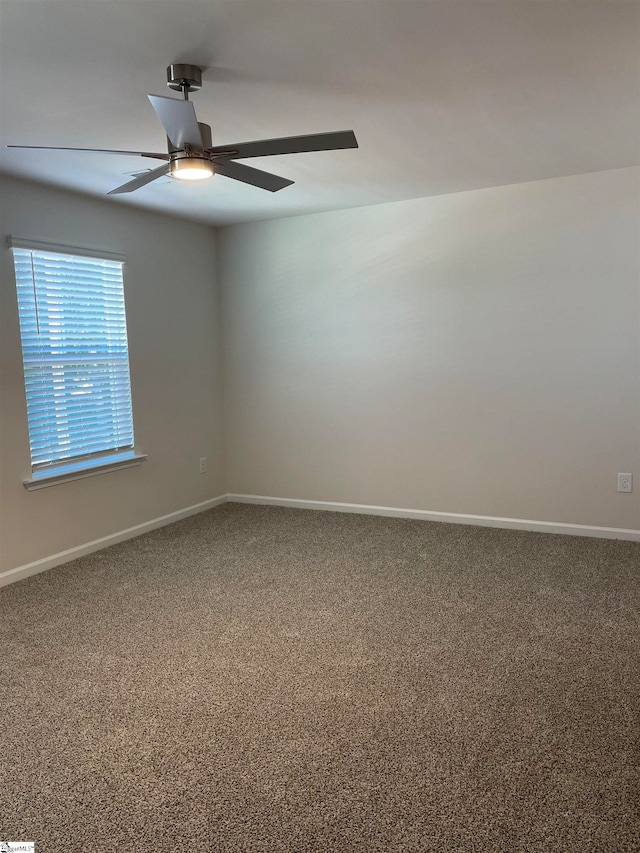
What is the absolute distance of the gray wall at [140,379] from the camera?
3549mm

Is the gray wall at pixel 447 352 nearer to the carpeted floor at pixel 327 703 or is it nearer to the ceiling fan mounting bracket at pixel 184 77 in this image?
the carpeted floor at pixel 327 703

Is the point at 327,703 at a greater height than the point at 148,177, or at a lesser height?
lesser

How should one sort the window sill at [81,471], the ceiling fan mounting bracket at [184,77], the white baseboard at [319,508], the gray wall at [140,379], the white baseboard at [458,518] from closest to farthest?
the ceiling fan mounting bracket at [184,77]
the gray wall at [140,379]
the window sill at [81,471]
the white baseboard at [319,508]
the white baseboard at [458,518]

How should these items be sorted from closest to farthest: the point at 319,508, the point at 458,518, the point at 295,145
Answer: the point at 295,145 < the point at 458,518 < the point at 319,508

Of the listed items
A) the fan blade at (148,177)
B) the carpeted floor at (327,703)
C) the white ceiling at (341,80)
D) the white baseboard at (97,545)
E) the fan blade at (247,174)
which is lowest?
the carpeted floor at (327,703)

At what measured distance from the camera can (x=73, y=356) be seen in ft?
12.8

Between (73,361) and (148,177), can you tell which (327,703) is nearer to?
(148,177)

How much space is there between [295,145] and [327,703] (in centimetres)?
200

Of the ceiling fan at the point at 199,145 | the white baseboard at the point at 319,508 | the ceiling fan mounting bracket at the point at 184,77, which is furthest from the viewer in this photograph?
the white baseboard at the point at 319,508

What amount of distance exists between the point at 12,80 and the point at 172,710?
7.78 feet

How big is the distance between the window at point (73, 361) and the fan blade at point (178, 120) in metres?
1.86

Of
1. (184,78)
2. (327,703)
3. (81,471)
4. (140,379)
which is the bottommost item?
(327,703)

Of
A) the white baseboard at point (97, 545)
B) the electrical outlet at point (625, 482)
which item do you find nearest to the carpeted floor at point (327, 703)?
the white baseboard at point (97, 545)

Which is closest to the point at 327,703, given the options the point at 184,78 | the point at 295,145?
the point at 295,145
